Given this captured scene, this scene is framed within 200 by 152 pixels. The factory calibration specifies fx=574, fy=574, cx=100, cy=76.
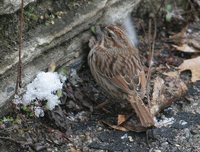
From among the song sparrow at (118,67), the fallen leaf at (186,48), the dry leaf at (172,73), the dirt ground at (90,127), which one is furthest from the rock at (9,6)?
the fallen leaf at (186,48)

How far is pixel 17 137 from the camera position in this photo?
462 centimetres

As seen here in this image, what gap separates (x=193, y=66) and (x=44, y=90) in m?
1.61

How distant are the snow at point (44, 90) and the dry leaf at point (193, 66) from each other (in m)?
1.38

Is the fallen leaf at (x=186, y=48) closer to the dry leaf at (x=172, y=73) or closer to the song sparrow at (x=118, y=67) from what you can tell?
the dry leaf at (x=172, y=73)

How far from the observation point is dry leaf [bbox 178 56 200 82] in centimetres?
562

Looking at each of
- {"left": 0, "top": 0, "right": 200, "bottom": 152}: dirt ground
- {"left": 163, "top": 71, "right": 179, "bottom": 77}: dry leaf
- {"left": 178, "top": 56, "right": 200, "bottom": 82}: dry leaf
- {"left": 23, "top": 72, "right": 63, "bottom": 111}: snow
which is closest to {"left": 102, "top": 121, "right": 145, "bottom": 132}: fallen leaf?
{"left": 0, "top": 0, "right": 200, "bottom": 152}: dirt ground

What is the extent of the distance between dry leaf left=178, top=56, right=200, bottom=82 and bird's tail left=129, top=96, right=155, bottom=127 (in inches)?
34.3

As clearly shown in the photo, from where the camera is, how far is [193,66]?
18.6 feet

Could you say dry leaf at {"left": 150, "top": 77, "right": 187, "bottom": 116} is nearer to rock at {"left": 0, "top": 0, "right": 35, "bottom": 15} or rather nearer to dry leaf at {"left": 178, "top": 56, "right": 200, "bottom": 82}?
dry leaf at {"left": 178, "top": 56, "right": 200, "bottom": 82}

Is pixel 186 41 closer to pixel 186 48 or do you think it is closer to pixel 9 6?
pixel 186 48

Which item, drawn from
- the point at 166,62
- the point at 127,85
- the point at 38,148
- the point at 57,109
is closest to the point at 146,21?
the point at 166,62

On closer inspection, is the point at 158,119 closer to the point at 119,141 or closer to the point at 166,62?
the point at 119,141

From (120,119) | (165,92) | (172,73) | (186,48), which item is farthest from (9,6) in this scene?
(186,48)

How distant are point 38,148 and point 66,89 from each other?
773 mm
